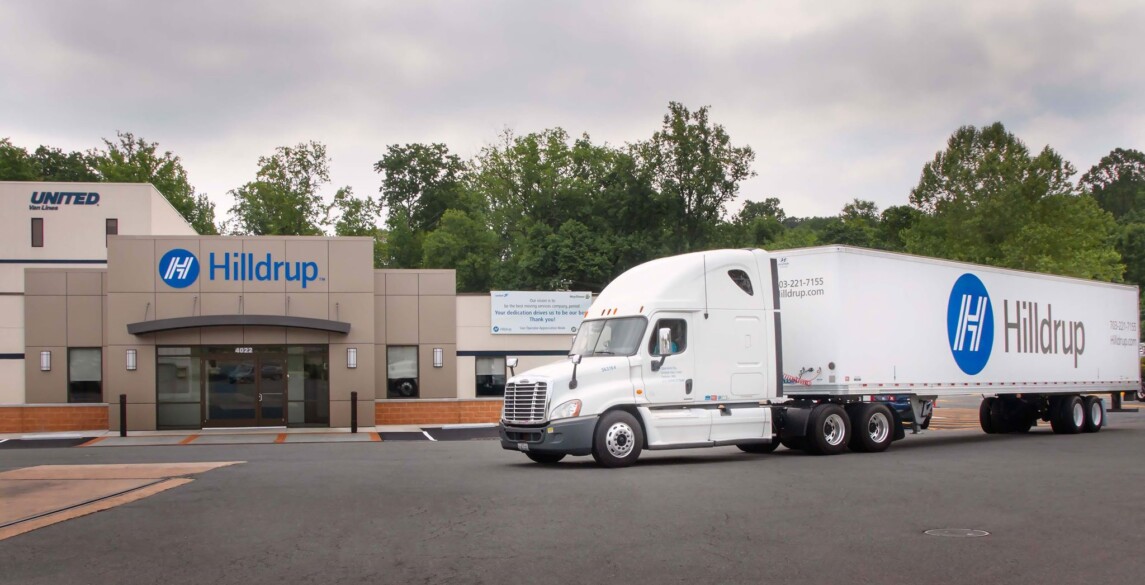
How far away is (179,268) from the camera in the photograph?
104ft

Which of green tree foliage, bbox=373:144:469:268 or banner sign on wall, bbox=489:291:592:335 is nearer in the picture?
banner sign on wall, bbox=489:291:592:335

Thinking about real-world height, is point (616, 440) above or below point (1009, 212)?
below

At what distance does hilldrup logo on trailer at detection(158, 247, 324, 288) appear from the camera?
31.5 meters

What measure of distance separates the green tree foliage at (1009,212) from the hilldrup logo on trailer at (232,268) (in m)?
47.7

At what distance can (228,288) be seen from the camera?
31.8m

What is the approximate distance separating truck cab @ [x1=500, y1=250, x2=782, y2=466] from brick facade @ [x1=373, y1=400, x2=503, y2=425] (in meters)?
15.8

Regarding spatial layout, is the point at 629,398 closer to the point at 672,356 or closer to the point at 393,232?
the point at 672,356

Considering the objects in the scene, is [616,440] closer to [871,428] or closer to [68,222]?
[871,428]

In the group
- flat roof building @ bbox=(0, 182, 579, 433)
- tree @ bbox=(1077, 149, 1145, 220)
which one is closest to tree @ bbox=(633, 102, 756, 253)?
flat roof building @ bbox=(0, 182, 579, 433)

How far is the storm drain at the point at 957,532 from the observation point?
996 cm

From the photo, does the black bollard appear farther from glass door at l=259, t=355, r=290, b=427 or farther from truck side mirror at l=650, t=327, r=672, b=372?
truck side mirror at l=650, t=327, r=672, b=372

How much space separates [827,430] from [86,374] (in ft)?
80.3

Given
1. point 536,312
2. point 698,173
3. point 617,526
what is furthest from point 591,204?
point 617,526

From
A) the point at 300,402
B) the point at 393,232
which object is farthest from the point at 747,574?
the point at 393,232
